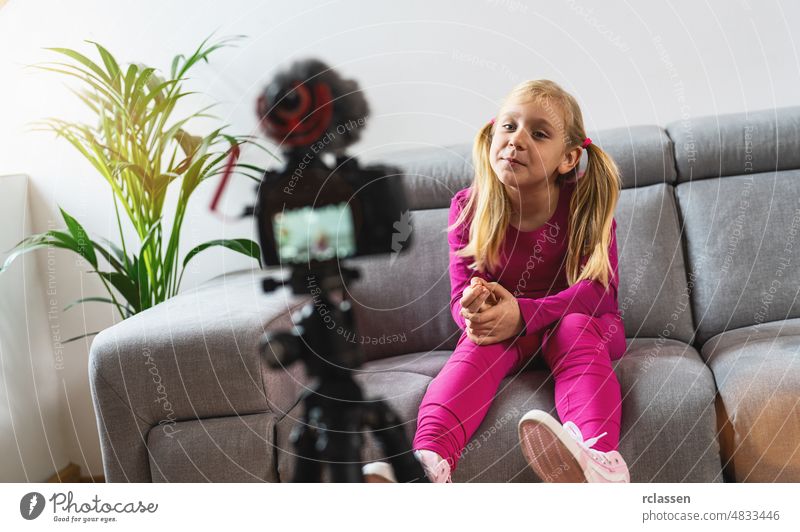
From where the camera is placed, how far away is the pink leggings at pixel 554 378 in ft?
3.46

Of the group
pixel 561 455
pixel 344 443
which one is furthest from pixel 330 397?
pixel 561 455

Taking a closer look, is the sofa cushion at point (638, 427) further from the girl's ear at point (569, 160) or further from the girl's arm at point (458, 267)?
the girl's ear at point (569, 160)

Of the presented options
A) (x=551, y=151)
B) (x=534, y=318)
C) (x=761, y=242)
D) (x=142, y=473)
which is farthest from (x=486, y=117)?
(x=142, y=473)

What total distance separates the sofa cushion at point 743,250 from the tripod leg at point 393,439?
0.60 m

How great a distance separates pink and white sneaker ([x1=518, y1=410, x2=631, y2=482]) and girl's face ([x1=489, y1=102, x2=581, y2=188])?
Answer: 420 millimetres

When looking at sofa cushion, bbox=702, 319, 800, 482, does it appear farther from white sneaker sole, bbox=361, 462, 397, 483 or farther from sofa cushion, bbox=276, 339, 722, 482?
white sneaker sole, bbox=361, 462, 397, 483

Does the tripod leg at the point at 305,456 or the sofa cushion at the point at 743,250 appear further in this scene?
the sofa cushion at the point at 743,250

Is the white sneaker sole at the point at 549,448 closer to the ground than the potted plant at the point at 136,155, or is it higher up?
closer to the ground

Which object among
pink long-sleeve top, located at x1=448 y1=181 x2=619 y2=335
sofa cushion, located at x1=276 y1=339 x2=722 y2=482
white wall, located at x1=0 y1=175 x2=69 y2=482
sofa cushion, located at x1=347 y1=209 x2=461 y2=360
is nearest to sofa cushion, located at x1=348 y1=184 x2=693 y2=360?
sofa cushion, located at x1=347 y1=209 x2=461 y2=360

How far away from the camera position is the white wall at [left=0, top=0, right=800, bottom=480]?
Answer: 4.72 feet

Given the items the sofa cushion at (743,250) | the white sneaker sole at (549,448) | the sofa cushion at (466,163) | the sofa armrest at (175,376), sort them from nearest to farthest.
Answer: the white sneaker sole at (549,448) < the sofa armrest at (175,376) < the sofa cushion at (743,250) < the sofa cushion at (466,163)

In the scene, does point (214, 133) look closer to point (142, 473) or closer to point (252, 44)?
point (252, 44)

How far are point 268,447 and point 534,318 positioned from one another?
0.43m

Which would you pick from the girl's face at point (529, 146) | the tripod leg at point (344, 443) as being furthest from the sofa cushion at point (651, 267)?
the tripod leg at point (344, 443)
